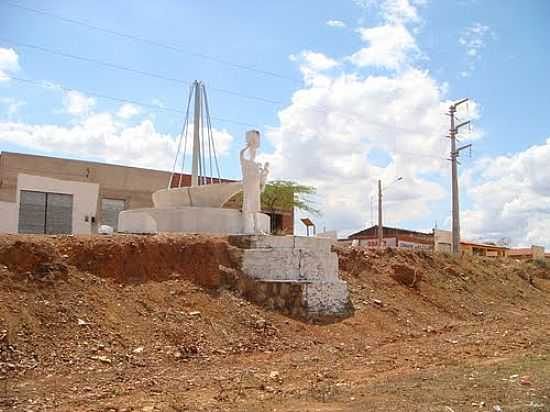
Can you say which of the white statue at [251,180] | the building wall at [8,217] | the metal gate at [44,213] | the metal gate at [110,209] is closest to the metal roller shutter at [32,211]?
the metal gate at [44,213]

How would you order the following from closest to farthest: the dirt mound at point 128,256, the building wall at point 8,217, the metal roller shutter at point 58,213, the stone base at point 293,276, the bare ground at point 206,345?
the bare ground at point 206,345, the dirt mound at point 128,256, the stone base at point 293,276, the building wall at point 8,217, the metal roller shutter at point 58,213

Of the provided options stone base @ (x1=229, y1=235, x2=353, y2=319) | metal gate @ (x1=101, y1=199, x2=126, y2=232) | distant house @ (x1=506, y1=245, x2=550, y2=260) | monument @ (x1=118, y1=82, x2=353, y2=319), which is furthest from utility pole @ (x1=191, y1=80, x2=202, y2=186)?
distant house @ (x1=506, y1=245, x2=550, y2=260)

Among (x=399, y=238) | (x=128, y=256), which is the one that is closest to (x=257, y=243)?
(x=128, y=256)

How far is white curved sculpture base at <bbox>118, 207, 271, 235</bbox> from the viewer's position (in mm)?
14148

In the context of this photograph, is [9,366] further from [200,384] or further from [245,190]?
[245,190]

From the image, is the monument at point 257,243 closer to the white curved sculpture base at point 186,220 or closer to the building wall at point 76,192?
the white curved sculpture base at point 186,220

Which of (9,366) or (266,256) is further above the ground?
(266,256)

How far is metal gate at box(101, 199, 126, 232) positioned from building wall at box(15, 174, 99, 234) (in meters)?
2.67

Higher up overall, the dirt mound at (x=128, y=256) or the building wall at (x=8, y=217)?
the building wall at (x=8, y=217)

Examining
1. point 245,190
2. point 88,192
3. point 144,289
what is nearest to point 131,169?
point 88,192

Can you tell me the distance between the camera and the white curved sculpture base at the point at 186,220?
14148 millimetres

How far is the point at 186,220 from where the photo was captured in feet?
48.2

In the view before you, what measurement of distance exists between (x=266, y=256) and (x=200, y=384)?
5.21 m

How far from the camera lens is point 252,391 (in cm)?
715
